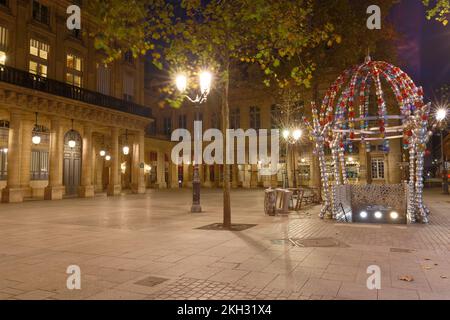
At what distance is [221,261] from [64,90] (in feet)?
69.5

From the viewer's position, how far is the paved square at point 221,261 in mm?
4766

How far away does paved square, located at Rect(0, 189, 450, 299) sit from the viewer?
4.77m

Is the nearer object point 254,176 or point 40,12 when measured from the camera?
point 40,12

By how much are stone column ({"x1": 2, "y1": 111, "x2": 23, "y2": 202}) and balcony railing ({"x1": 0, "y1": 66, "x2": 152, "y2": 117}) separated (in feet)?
6.49

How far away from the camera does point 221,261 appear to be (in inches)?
253

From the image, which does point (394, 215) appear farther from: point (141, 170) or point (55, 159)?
point (141, 170)

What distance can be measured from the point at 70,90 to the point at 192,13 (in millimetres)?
16941

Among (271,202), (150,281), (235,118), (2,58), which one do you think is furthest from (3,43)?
(235,118)

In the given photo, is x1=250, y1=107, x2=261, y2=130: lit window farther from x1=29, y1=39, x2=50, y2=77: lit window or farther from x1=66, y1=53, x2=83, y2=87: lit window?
x1=29, y1=39, x2=50, y2=77: lit window

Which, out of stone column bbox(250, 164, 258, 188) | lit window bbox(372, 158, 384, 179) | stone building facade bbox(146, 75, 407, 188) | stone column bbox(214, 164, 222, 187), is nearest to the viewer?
stone building facade bbox(146, 75, 407, 188)

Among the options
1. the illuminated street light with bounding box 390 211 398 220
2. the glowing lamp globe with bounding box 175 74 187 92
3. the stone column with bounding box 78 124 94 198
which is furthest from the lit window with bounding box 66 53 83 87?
the illuminated street light with bounding box 390 211 398 220

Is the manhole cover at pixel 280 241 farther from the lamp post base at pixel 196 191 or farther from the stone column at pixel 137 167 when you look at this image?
the stone column at pixel 137 167

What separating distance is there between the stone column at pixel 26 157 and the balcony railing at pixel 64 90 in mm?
3177

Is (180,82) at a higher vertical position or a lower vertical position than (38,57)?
lower
